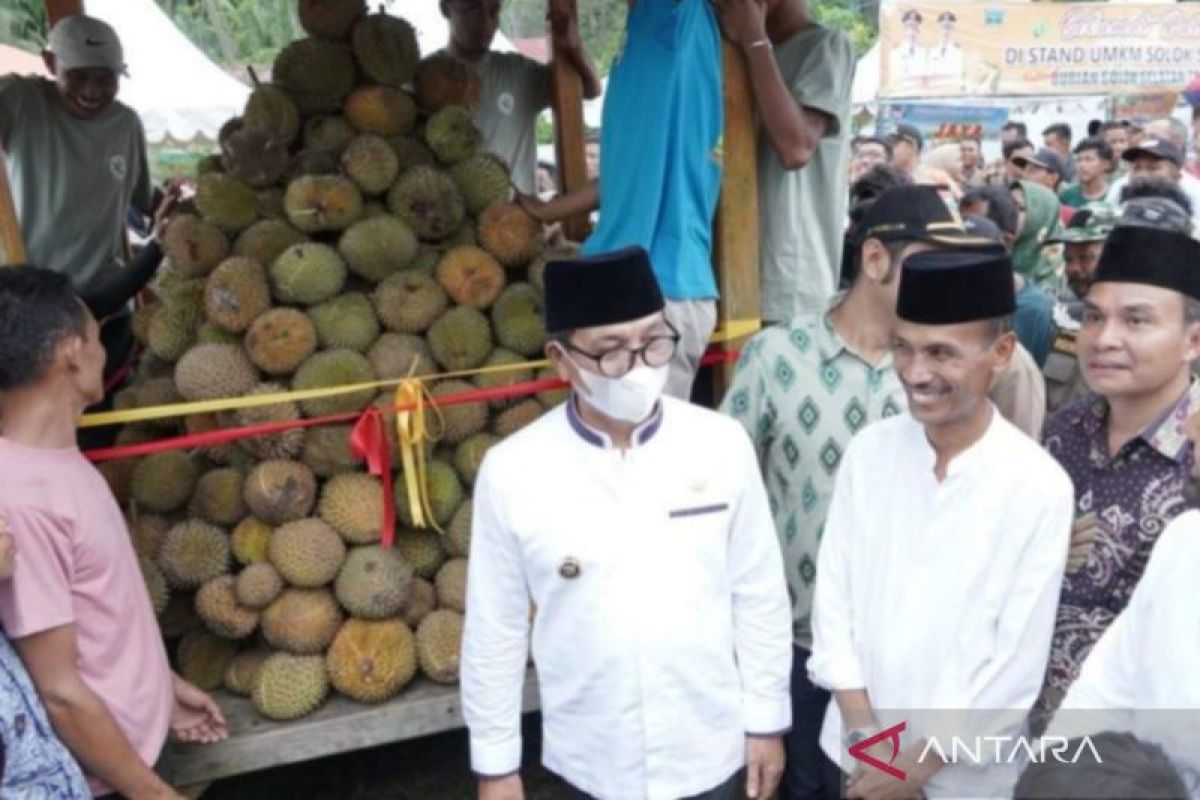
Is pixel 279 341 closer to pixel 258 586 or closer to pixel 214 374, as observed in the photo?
pixel 214 374

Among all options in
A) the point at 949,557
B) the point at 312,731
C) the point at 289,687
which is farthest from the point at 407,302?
the point at 949,557

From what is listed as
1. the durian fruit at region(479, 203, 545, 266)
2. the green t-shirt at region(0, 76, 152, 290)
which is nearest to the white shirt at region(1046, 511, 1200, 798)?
the durian fruit at region(479, 203, 545, 266)

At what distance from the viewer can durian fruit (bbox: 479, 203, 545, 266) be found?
3.33m

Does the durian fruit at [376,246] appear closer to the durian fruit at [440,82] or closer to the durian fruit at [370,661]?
the durian fruit at [440,82]

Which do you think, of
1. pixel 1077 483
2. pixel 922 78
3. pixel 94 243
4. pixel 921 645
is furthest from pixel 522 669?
pixel 922 78

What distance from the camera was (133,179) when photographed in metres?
4.86

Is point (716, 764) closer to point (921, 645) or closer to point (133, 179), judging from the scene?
point (921, 645)

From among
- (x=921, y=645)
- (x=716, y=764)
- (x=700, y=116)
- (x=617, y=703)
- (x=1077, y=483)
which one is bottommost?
(x=716, y=764)

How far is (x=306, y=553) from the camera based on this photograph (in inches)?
115

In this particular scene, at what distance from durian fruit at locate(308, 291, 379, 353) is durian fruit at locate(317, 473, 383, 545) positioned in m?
0.41

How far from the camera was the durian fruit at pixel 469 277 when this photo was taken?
10.6 feet

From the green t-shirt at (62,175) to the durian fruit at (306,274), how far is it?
1.70m

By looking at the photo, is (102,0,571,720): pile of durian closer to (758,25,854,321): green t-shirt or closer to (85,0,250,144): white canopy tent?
(758,25,854,321): green t-shirt

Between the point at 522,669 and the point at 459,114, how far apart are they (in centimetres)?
205
